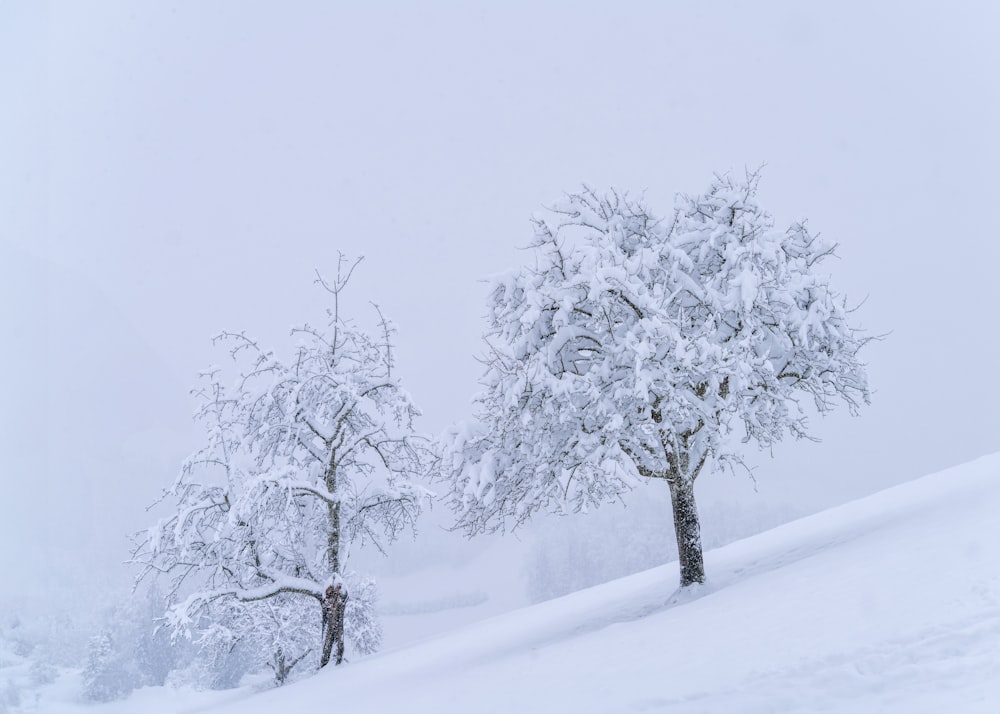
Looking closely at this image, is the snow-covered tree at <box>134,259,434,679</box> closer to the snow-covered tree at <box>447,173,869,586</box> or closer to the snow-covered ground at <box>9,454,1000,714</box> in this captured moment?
the snow-covered ground at <box>9,454,1000,714</box>

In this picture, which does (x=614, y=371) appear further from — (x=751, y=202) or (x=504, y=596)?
(x=504, y=596)

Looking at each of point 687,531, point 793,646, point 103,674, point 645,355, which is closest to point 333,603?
point 687,531

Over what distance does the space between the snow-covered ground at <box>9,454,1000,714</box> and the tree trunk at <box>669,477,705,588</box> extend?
1.52ft

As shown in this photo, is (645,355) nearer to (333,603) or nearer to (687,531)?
(687,531)

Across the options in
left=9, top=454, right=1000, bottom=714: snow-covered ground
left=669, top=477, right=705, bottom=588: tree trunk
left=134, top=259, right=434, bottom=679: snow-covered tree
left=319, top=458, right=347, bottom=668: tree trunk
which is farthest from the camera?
left=319, top=458, right=347, bottom=668: tree trunk

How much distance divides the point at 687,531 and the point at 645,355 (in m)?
4.02

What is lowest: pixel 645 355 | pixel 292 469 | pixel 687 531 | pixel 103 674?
pixel 103 674

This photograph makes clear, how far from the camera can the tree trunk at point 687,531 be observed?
34.7 ft

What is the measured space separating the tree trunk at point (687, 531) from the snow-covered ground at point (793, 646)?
46cm

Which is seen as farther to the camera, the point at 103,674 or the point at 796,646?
the point at 103,674

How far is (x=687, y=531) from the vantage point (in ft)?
35.3

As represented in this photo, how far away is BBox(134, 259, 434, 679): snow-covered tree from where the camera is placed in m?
13.3

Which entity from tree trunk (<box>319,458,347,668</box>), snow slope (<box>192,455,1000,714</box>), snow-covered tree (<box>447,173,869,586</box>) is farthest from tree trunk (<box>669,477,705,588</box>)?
tree trunk (<box>319,458,347,668</box>)

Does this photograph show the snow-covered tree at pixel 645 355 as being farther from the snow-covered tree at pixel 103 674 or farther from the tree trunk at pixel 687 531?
the snow-covered tree at pixel 103 674
